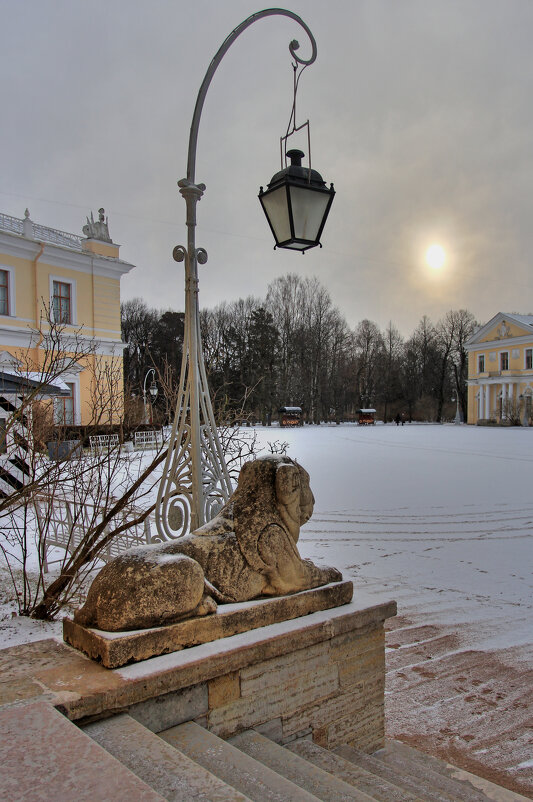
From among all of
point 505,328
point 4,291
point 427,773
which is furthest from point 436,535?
point 505,328

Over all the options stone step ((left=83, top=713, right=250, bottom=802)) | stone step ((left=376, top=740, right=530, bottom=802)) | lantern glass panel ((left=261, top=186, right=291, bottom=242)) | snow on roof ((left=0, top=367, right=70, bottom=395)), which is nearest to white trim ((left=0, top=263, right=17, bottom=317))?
snow on roof ((left=0, top=367, right=70, bottom=395))

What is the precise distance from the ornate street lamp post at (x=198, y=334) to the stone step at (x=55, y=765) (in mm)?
2018

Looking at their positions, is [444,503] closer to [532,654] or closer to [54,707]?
[532,654]

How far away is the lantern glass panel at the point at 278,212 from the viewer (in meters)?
4.15

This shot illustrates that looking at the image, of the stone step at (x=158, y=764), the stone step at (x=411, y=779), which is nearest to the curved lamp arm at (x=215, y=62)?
the stone step at (x=158, y=764)

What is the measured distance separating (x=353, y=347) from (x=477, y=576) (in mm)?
56061

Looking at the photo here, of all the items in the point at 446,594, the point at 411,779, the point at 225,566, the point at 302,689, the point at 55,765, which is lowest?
the point at 446,594

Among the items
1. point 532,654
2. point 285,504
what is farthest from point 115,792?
point 532,654

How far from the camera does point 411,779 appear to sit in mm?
3051

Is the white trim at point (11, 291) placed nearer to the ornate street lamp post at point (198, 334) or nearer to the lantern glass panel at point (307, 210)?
the ornate street lamp post at point (198, 334)

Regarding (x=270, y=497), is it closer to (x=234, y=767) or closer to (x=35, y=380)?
(x=234, y=767)

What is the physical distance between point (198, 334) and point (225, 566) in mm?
1885

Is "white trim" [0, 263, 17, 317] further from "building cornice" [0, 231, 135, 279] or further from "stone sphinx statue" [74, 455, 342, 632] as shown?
"stone sphinx statue" [74, 455, 342, 632]

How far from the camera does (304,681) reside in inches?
120
